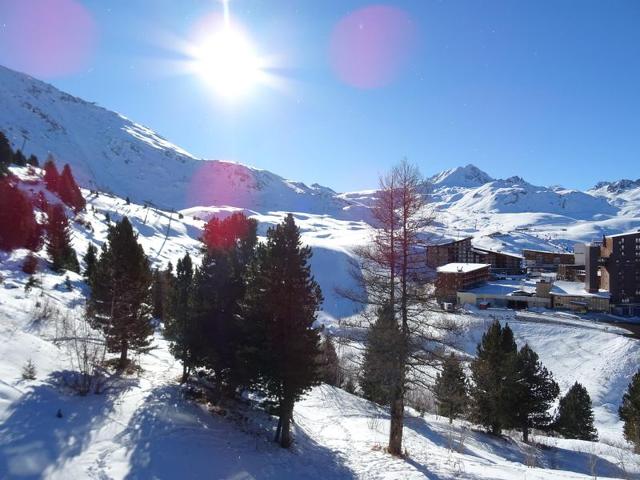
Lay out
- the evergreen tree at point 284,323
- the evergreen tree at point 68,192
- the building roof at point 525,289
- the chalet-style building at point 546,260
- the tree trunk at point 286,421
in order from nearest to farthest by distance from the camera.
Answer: the evergreen tree at point 284,323 → the tree trunk at point 286,421 → the evergreen tree at point 68,192 → the building roof at point 525,289 → the chalet-style building at point 546,260

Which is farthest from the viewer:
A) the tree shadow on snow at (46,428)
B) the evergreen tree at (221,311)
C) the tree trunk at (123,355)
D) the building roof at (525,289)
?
the building roof at (525,289)

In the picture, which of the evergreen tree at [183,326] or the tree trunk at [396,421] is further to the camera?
the evergreen tree at [183,326]

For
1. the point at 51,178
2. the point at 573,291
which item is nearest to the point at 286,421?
the point at 51,178

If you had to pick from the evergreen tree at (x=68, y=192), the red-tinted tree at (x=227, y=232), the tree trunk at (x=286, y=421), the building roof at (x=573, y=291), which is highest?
the evergreen tree at (x=68, y=192)

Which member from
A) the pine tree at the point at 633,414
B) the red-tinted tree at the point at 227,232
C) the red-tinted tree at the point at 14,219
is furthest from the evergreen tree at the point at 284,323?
the red-tinted tree at the point at 14,219

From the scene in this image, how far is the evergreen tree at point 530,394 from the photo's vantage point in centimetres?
2311

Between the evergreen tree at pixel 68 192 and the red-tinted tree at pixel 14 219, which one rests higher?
the evergreen tree at pixel 68 192

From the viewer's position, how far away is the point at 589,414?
2925 cm

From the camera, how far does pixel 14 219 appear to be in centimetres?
3269

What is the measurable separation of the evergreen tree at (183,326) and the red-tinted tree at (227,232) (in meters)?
1.85

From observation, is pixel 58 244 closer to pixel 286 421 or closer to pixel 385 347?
pixel 286 421

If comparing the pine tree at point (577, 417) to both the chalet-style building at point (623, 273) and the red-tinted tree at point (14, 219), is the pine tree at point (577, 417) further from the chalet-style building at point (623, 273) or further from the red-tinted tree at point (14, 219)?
the chalet-style building at point (623, 273)

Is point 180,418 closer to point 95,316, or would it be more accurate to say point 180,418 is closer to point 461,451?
point 95,316

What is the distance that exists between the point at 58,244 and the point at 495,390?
34.9 metres
